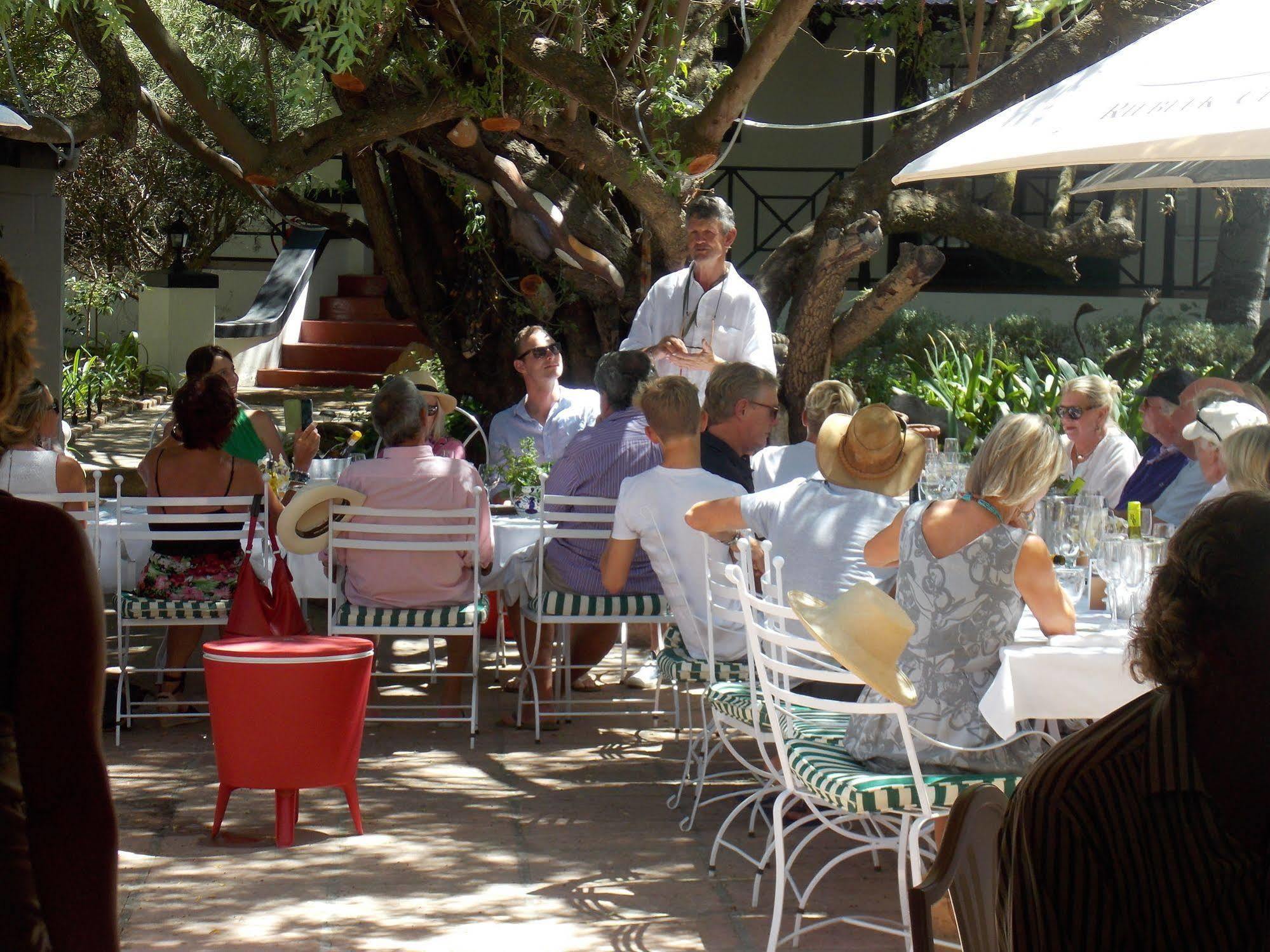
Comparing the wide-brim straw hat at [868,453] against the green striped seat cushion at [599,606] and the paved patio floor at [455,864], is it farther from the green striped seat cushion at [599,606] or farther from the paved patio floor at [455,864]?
the green striped seat cushion at [599,606]

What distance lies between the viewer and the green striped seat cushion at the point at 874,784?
131 inches

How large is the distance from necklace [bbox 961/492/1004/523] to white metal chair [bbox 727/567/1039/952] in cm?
50

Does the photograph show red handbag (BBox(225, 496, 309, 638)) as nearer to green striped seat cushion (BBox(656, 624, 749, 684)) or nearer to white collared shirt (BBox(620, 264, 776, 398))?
green striped seat cushion (BBox(656, 624, 749, 684))

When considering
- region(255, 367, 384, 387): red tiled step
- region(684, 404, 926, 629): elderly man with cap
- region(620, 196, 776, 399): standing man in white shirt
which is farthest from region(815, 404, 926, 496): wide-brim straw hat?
region(255, 367, 384, 387): red tiled step

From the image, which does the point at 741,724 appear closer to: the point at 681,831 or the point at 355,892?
the point at 681,831

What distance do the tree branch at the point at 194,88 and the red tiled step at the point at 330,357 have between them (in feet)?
25.1

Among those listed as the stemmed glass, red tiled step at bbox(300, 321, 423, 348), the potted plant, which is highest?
red tiled step at bbox(300, 321, 423, 348)

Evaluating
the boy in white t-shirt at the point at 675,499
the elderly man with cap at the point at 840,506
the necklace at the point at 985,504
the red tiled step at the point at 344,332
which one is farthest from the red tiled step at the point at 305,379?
the necklace at the point at 985,504

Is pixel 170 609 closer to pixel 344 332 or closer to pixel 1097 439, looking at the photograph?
pixel 1097 439

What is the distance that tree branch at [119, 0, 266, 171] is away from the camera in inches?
286

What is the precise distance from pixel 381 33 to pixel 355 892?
4411 millimetres

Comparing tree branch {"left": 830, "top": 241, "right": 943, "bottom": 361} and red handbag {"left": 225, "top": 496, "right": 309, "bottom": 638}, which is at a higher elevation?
tree branch {"left": 830, "top": 241, "right": 943, "bottom": 361}

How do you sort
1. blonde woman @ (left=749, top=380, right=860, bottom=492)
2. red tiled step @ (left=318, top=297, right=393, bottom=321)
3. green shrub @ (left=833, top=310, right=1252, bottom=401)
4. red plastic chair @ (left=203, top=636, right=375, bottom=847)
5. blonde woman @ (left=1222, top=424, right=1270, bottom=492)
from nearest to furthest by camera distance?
blonde woman @ (left=1222, top=424, right=1270, bottom=492)
red plastic chair @ (left=203, top=636, right=375, bottom=847)
blonde woman @ (left=749, top=380, right=860, bottom=492)
green shrub @ (left=833, top=310, right=1252, bottom=401)
red tiled step @ (left=318, top=297, right=393, bottom=321)

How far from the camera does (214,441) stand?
576 centimetres
